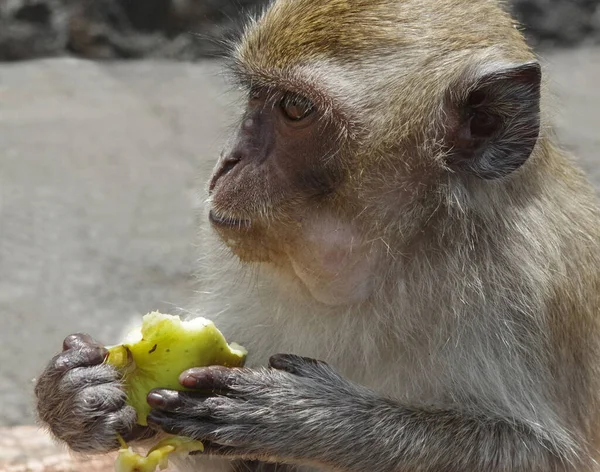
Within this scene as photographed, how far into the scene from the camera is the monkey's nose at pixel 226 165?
3498 millimetres

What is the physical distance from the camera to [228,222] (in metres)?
3.47

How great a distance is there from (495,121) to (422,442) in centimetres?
109

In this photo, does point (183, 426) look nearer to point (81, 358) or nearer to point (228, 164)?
point (81, 358)

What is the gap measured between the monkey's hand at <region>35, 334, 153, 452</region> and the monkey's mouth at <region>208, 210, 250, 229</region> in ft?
1.93

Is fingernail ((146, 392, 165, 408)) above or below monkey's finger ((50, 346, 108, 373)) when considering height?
above

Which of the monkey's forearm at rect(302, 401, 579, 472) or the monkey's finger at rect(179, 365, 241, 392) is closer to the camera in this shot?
the monkey's finger at rect(179, 365, 241, 392)

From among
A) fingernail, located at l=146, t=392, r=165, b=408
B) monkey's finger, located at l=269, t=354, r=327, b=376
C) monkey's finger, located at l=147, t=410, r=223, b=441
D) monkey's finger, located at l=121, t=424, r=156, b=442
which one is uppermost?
monkey's finger, located at l=269, t=354, r=327, b=376

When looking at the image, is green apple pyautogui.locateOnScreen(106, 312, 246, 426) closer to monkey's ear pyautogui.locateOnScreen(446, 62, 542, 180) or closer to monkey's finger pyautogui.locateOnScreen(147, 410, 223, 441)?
monkey's finger pyautogui.locateOnScreen(147, 410, 223, 441)

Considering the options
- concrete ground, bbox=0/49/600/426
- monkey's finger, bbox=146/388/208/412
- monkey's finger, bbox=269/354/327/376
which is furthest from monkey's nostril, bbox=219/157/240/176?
concrete ground, bbox=0/49/600/426

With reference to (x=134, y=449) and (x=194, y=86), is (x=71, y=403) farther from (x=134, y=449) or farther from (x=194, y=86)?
(x=194, y=86)

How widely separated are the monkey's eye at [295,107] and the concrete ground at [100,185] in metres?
1.37

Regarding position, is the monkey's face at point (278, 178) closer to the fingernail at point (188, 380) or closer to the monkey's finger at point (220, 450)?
the fingernail at point (188, 380)

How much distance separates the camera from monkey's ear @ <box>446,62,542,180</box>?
3383 millimetres

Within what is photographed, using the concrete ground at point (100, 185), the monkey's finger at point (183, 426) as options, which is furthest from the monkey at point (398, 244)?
the concrete ground at point (100, 185)
